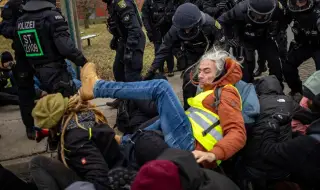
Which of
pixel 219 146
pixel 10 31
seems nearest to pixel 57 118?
pixel 219 146

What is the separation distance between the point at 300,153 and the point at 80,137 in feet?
4.54

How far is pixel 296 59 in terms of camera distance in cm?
453

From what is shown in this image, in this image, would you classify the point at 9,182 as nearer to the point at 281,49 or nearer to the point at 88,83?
the point at 88,83

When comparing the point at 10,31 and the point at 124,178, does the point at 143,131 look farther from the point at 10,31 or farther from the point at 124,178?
the point at 10,31

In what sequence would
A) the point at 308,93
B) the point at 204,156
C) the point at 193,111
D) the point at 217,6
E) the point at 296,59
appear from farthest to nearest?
the point at 217,6
the point at 296,59
the point at 193,111
the point at 308,93
the point at 204,156

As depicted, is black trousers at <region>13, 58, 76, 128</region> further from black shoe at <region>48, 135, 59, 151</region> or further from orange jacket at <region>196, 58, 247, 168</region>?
orange jacket at <region>196, 58, 247, 168</region>

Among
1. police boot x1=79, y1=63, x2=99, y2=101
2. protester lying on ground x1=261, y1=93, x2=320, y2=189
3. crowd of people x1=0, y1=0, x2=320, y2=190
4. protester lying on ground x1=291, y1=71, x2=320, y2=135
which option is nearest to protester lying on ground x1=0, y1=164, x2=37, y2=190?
crowd of people x1=0, y1=0, x2=320, y2=190

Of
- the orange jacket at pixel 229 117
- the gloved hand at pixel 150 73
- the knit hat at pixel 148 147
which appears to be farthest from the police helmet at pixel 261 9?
the knit hat at pixel 148 147

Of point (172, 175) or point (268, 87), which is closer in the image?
point (172, 175)

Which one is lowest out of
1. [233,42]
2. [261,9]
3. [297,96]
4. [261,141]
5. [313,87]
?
[297,96]

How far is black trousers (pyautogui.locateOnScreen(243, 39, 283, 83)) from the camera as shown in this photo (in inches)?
186

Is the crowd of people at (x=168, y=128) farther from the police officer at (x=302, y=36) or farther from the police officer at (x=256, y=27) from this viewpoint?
the police officer at (x=256, y=27)

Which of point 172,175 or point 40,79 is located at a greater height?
point 172,175

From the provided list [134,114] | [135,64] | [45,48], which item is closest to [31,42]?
[45,48]
